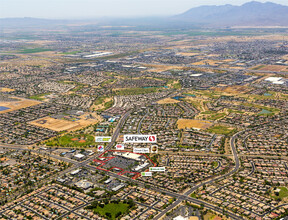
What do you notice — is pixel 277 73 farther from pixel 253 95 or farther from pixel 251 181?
pixel 251 181

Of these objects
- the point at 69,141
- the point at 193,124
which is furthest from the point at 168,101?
the point at 69,141

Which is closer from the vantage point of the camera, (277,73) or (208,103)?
(208,103)

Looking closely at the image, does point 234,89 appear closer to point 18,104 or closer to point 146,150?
point 146,150

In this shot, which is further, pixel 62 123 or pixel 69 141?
pixel 62 123

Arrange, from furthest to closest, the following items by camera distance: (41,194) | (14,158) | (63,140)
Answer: (63,140) < (14,158) < (41,194)

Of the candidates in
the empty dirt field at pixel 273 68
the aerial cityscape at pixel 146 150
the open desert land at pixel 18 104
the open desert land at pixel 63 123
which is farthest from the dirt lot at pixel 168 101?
the empty dirt field at pixel 273 68

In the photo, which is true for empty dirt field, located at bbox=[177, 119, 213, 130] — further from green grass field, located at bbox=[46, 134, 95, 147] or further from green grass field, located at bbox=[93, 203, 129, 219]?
green grass field, located at bbox=[93, 203, 129, 219]

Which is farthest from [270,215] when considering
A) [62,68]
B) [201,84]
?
[62,68]

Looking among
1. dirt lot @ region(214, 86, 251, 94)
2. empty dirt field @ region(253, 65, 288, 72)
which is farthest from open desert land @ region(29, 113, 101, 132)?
empty dirt field @ region(253, 65, 288, 72)
